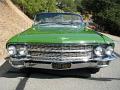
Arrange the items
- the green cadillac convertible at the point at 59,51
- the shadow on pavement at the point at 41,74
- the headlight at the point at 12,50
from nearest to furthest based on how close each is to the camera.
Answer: the green cadillac convertible at the point at 59,51, the headlight at the point at 12,50, the shadow on pavement at the point at 41,74

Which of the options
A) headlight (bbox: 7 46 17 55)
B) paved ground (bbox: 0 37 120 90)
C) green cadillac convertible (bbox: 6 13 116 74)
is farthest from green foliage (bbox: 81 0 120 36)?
headlight (bbox: 7 46 17 55)

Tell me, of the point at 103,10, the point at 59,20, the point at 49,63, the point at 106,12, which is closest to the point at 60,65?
the point at 49,63

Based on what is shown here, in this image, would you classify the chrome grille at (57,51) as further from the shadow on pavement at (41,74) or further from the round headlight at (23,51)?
the shadow on pavement at (41,74)

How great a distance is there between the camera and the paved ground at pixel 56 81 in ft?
25.2

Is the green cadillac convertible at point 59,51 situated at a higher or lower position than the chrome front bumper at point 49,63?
higher

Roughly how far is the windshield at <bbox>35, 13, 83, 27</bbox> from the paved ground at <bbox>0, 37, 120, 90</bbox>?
1625 mm

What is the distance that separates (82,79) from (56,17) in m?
2.72

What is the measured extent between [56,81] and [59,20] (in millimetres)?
2708

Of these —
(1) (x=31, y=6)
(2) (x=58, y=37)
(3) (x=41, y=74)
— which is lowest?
(1) (x=31, y=6)

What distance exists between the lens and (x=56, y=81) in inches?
324

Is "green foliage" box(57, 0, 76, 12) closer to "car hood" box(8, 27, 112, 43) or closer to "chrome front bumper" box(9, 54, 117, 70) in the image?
"car hood" box(8, 27, 112, 43)

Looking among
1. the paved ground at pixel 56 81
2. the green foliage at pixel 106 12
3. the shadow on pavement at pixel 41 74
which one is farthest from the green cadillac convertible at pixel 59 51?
the green foliage at pixel 106 12

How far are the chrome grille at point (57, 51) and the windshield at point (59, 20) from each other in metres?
1.89

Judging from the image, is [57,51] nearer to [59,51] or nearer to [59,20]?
[59,51]
